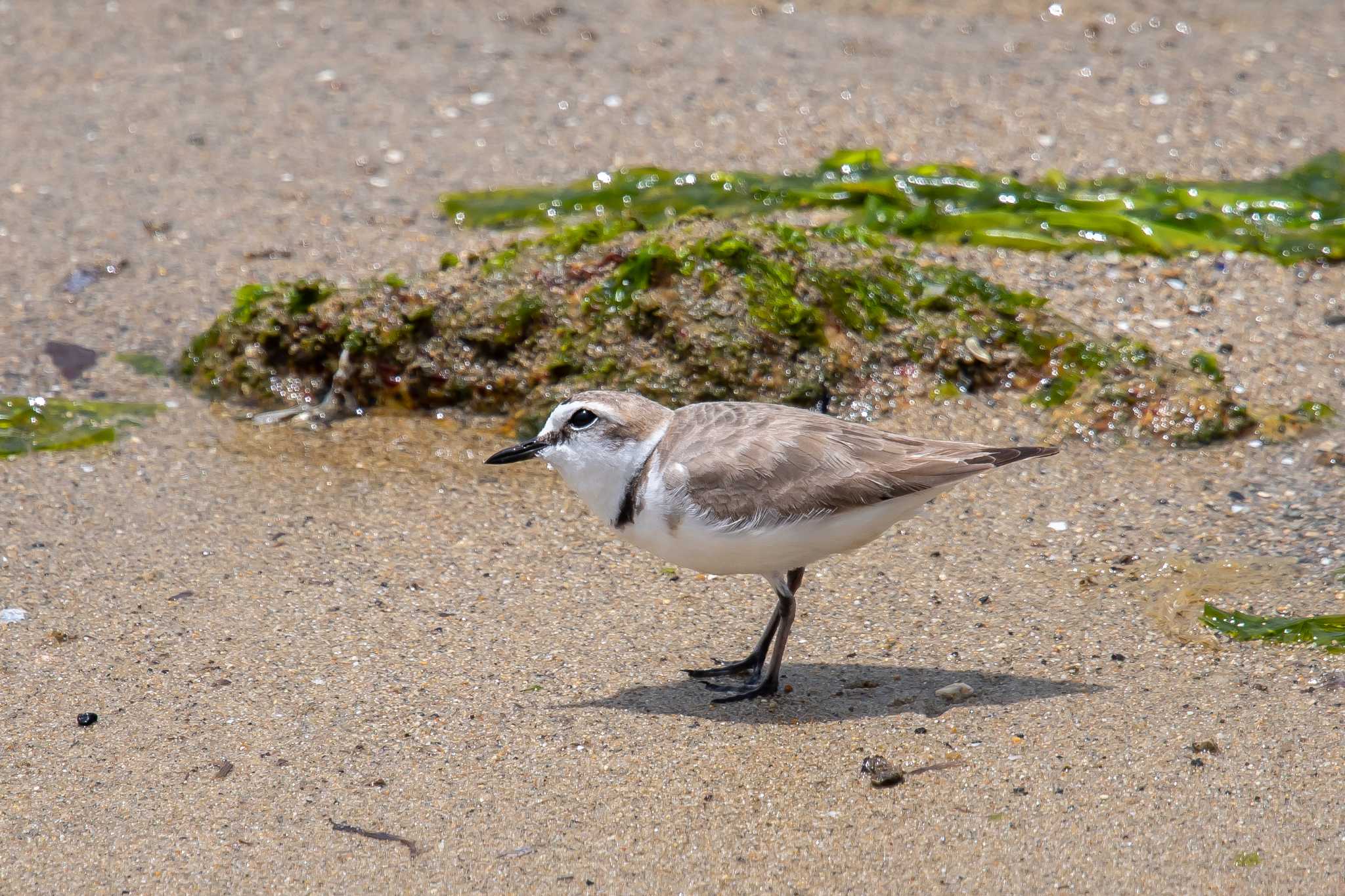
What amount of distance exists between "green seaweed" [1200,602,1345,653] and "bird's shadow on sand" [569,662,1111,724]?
577 mm

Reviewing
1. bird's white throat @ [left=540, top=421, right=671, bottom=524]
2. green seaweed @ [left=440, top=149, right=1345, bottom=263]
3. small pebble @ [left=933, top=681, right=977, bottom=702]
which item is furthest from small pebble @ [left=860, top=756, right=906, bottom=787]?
green seaweed @ [left=440, top=149, right=1345, bottom=263]

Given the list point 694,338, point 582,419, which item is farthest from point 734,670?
point 694,338

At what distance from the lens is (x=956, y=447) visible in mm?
4535

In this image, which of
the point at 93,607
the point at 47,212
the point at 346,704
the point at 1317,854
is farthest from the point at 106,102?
the point at 1317,854

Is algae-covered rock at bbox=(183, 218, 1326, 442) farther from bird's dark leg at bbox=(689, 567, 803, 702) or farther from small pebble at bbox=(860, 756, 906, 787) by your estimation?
small pebble at bbox=(860, 756, 906, 787)

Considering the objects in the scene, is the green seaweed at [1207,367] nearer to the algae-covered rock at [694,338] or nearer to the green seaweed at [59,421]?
the algae-covered rock at [694,338]

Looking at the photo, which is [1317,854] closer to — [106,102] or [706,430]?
[706,430]

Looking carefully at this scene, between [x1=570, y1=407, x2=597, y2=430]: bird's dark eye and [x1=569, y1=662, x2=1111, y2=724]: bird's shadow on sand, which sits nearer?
[x1=569, y1=662, x2=1111, y2=724]: bird's shadow on sand

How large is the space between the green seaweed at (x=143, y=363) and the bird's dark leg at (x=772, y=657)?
343 centimetres

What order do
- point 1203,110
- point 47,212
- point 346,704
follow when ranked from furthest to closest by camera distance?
1. point 1203,110
2. point 47,212
3. point 346,704

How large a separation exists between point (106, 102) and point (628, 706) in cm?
644

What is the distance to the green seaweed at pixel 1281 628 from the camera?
4449 mm

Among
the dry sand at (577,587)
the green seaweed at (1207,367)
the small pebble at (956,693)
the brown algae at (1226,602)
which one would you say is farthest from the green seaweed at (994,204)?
the small pebble at (956,693)

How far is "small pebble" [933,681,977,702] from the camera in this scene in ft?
14.4
